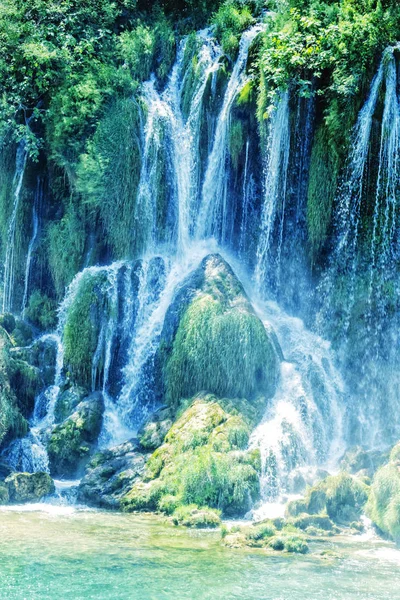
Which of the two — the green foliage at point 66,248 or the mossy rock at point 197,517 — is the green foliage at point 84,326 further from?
the mossy rock at point 197,517

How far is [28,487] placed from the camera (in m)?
15.1

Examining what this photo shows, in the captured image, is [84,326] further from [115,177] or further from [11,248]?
[11,248]

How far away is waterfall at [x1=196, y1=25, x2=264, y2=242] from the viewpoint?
2142 cm

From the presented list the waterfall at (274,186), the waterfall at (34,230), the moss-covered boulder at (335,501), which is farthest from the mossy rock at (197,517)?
the waterfall at (34,230)

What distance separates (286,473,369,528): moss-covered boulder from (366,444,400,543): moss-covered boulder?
263mm

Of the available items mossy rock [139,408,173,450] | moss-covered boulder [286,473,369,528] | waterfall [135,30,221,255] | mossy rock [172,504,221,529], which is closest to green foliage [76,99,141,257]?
waterfall [135,30,221,255]

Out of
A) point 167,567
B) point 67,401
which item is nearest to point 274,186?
point 67,401

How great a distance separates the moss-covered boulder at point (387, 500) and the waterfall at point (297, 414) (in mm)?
1975

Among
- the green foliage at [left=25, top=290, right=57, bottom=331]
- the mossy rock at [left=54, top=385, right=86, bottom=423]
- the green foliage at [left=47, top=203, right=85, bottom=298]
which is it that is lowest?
the mossy rock at [left=54, top=385, right=86, bottom=423]

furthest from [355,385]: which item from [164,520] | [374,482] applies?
[164,520]

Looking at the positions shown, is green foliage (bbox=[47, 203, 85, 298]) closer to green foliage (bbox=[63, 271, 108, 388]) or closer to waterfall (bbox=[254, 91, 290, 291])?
green foliage (bbox=[63, 271, 108, 388])

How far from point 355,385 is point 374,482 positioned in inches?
209

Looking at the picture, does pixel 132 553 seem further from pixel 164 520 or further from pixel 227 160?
pixel 227 160

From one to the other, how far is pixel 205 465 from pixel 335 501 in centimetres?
261
